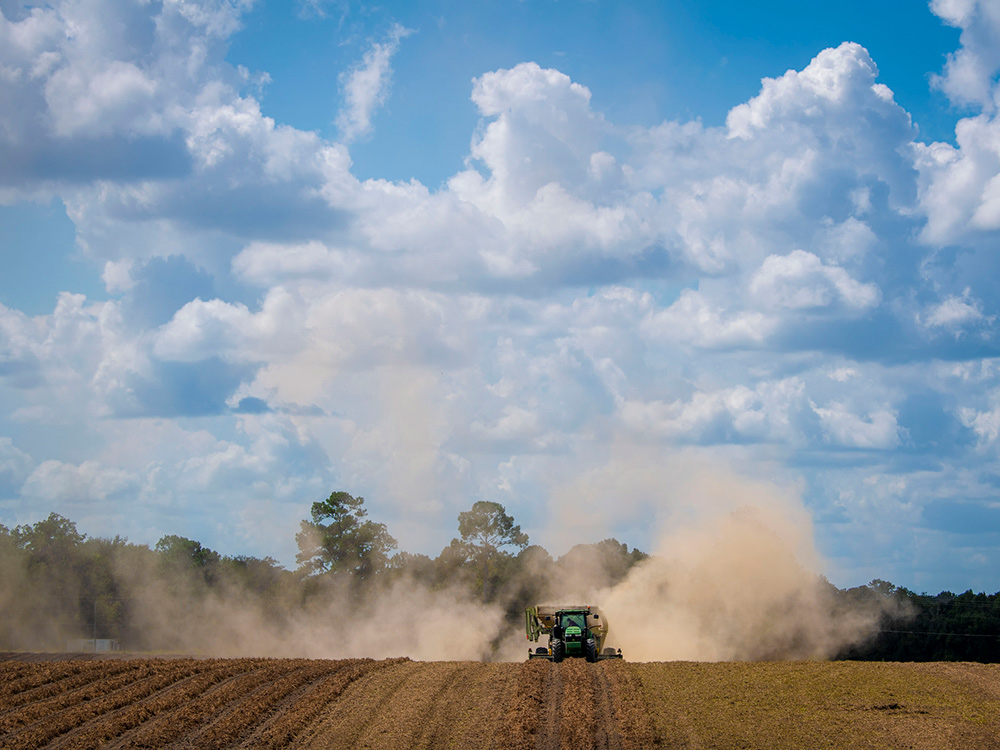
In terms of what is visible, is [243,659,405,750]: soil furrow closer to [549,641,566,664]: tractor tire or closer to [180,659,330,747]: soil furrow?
[180,659,330,747]: soil furrow

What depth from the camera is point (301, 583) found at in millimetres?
96875

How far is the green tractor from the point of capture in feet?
145

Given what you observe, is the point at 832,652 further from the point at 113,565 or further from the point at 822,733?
the point at 113,565

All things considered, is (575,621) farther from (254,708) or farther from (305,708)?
(254,708)

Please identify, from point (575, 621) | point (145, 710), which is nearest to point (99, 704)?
point (145, 710)

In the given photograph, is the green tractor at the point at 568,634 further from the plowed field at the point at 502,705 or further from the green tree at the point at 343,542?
the green tree at the point at 343,542

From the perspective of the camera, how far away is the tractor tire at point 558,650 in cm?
4382

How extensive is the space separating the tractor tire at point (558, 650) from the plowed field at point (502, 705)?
2219 millimetres

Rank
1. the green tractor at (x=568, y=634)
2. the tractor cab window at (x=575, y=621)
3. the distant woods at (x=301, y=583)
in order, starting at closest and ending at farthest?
the green tractor at (x=568, y=634), the tractor cab window at (x=575, y=621), the distant woods at (x=301, y=583)

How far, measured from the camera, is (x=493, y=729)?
30297mm

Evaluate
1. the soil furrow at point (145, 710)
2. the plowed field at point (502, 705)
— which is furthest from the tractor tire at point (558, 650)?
the soil furrow at point (145, 710)

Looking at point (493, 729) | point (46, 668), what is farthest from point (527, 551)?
point (493, 729)

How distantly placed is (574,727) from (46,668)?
82.8ft

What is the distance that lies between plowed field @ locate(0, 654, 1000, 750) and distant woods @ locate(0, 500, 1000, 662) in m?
46.8
